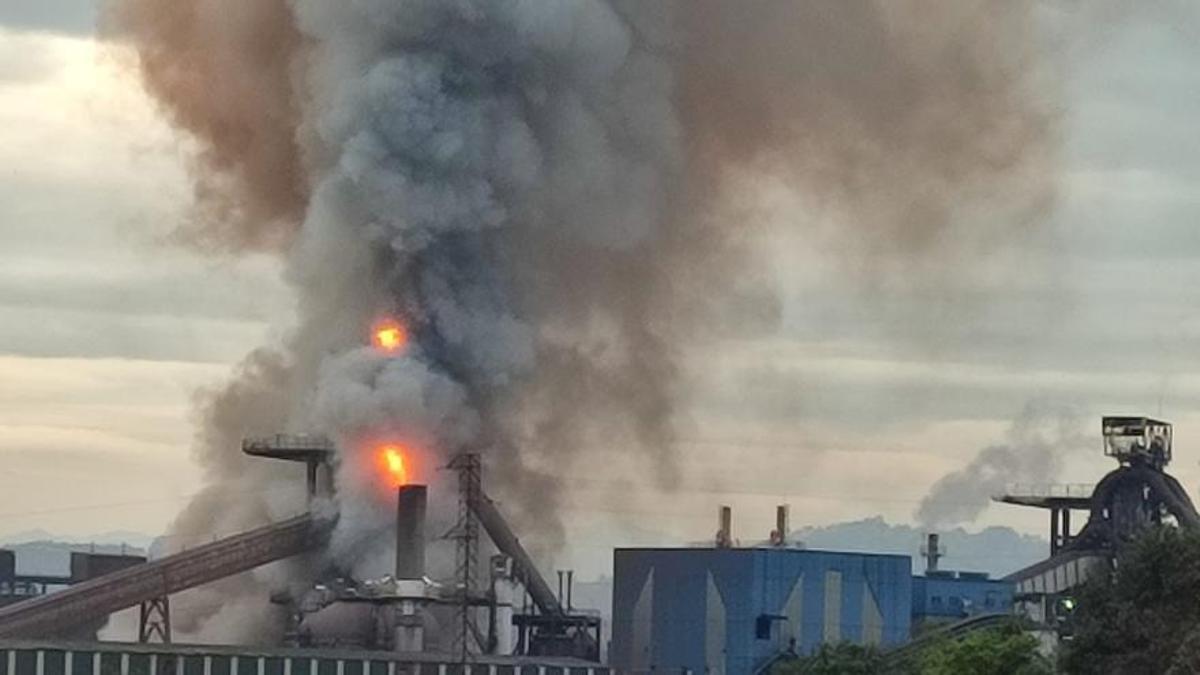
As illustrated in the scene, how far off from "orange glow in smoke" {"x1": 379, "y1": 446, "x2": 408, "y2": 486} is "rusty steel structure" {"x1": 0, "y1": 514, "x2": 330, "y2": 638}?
17.6 feet

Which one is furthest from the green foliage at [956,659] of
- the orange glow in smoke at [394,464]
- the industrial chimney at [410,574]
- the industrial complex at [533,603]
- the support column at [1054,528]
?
the support column at [1054,528]

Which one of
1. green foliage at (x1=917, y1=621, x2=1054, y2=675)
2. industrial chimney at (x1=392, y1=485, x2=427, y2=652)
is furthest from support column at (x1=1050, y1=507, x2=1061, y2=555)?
green foliage at (x1=917, y1=621, x2=1054, y2=675)

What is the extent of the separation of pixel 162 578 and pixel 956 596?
1683 inches

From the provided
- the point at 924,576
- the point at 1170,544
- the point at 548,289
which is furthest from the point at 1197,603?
the point at 924,576

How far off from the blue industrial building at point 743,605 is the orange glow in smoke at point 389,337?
53.4 ft

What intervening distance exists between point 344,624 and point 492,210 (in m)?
16.7

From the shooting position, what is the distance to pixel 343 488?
111438 millimetres

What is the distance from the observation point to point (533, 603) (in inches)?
4631

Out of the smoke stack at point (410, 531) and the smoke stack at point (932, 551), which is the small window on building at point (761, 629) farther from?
the smoke stack at point (932, 551)

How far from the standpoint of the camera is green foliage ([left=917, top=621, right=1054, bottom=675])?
85125mm

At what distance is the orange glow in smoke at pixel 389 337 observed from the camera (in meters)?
110

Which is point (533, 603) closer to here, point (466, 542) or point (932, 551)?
point (466, 542)

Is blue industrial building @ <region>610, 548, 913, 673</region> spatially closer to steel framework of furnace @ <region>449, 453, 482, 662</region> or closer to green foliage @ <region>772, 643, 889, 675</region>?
green foliage @ <region>772, 643, 889, 675</region>

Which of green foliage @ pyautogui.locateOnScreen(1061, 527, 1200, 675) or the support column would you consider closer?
green foliage @ pyautogui.locateOnScreen(1061, 527, 1200, 675)
